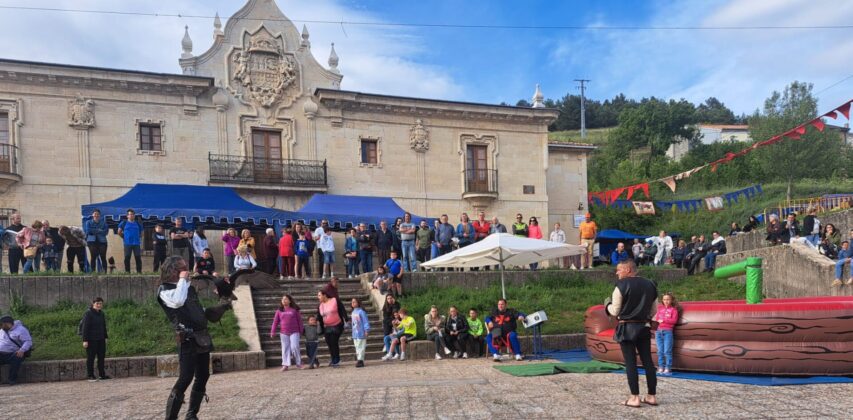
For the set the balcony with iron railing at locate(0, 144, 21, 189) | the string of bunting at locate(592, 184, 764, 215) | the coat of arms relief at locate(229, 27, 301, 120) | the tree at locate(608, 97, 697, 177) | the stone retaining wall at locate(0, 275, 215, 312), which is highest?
the tree at locate(608, 97, 697, 177)

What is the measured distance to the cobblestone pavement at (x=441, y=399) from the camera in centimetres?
638

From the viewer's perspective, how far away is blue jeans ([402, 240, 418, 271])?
19.3 m

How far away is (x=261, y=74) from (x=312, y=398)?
1949cm

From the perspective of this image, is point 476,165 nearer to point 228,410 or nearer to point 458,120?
point 458,120

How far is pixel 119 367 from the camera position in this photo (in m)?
12.4

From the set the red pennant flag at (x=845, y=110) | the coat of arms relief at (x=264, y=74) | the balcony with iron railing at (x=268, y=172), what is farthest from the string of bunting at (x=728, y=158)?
the coat of arms relief at (x=264, y=74)

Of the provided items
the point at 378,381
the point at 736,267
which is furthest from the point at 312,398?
the point at 736,267

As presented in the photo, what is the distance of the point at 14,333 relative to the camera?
11.9m

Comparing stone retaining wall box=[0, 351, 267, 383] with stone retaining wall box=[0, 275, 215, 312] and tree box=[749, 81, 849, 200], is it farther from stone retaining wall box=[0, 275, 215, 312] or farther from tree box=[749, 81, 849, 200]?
tree box=[749, 81, 849, 200]

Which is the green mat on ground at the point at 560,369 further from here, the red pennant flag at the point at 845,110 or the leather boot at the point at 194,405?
the red pennant flag at the point at 845,110

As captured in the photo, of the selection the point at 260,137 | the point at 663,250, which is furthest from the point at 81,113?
the point at 663,250

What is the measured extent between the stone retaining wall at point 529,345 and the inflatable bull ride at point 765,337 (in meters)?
4.86

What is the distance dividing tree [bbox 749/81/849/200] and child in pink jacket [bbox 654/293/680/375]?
2954 centimetres

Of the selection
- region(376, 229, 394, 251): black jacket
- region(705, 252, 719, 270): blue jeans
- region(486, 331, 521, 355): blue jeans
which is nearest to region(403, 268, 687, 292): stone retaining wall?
region(705, 252, 719, 270): blue jeans
